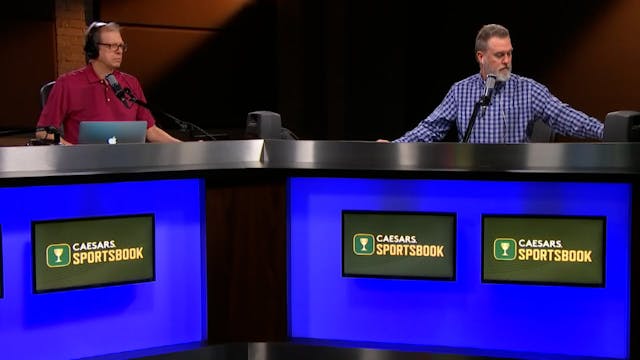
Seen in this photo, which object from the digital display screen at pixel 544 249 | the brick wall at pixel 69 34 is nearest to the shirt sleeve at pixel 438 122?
the digital display screen at pixel 544 249

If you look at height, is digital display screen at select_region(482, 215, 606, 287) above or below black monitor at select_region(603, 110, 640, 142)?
below

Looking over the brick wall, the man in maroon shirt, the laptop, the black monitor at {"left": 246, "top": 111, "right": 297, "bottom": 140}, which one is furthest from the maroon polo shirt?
the brick wall

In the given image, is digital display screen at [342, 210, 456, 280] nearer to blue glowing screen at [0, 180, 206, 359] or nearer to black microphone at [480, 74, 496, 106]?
black microphone at [480, 74, 496, 106]

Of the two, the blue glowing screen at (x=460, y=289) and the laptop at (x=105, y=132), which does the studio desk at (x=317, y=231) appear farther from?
the laptop at (x=105, y=132)

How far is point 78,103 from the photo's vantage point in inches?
162

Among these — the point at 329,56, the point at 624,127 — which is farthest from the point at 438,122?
the point at 329,56

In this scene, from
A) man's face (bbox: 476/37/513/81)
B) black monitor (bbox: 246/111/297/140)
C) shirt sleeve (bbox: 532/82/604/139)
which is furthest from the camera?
man's face (bbox: 476/37/513/81)

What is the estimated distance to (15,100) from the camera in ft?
23.3

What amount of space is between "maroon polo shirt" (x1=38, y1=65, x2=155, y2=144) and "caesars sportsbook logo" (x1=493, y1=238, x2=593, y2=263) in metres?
2.05

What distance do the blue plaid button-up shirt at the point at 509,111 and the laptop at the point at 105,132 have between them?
1239mm

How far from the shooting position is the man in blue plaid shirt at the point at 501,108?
145 inches

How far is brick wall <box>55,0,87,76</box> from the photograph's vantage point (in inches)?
289

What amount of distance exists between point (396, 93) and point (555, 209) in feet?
14.2

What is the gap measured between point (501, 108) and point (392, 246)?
126 cm
